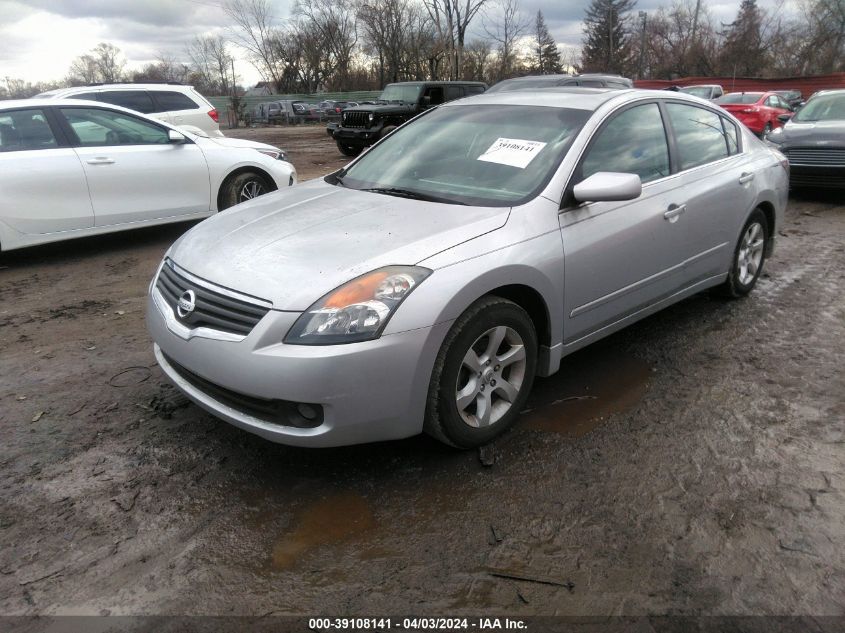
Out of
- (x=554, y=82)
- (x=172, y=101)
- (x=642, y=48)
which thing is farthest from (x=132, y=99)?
(x=642, y=48)

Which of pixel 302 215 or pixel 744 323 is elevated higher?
pixel 302 215

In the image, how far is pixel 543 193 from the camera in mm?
3244

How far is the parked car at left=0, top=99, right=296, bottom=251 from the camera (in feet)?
20.2

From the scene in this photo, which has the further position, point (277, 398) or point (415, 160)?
point (415, 160)

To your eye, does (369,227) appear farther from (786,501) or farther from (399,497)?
(786,501)

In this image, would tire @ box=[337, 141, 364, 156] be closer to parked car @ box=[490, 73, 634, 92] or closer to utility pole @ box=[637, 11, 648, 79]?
parked car @ box=[490, 73, 634, 92]

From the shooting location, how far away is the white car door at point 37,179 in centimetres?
608

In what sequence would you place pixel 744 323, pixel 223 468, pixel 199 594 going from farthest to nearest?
pixel 744 323, pixel 223 468, pixel 199 594

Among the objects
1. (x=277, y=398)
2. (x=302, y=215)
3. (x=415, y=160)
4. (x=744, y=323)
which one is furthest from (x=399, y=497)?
(x=744, y=323)

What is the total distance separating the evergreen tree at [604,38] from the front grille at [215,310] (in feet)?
224

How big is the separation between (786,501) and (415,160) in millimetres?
2592

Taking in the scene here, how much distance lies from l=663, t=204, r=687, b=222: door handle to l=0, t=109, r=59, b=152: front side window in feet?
18.8

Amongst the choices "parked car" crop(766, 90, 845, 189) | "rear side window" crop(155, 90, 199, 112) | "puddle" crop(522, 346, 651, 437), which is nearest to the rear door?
"puddle" crop(522, 346, 651, 437)

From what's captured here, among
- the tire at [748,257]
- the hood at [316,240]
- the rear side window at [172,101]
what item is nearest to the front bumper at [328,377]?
the hood at [316,240]
